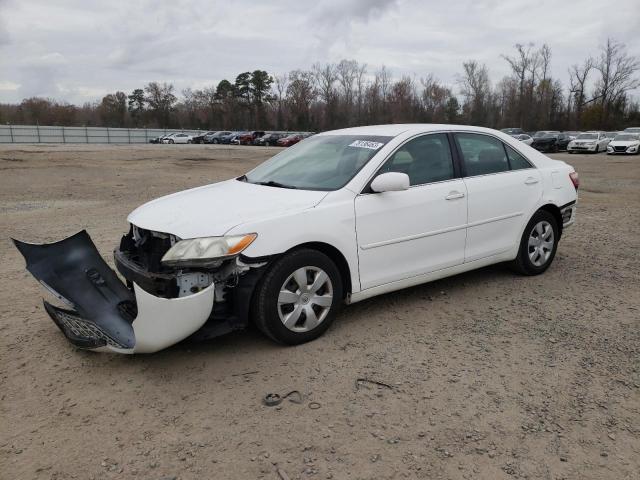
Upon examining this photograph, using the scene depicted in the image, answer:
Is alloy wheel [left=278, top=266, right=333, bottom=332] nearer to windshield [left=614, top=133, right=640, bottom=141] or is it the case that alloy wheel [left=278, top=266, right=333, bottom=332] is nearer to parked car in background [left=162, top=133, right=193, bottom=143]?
windshield [left=614, top=133, right=640, bottom=141]

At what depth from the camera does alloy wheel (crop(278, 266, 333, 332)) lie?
3715 millimetres

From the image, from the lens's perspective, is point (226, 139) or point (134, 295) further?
point (226, 139)

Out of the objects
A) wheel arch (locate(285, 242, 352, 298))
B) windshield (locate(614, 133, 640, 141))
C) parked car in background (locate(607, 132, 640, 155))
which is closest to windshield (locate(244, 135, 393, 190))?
wheel arch (locate(285, 242, 352, 298))

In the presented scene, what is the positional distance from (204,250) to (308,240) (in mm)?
731

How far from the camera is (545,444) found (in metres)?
2.75

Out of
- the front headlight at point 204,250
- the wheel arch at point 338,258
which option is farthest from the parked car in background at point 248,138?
the front headlight at point 204,250

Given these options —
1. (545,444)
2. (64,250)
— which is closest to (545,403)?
(545,444)

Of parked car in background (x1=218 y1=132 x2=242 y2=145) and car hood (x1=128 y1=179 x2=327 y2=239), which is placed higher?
parked car in background (x1=218 y1=132 x2=242 y2=145)

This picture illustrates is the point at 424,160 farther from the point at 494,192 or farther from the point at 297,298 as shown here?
the point at 297,298

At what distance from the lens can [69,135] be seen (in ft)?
189

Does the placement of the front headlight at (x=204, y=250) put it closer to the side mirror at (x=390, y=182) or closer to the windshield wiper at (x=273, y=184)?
the windshield wiper at (x=273, y=184)

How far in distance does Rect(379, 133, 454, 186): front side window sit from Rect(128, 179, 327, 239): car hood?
2.61ft

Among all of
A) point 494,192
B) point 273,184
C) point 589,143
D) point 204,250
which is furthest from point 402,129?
point 589,143

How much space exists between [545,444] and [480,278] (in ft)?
9.44
